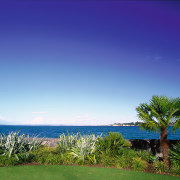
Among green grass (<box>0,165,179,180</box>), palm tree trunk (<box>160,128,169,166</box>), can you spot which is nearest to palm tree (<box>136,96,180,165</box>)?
palm tree trunk (<box>160,128,169,166</box>)

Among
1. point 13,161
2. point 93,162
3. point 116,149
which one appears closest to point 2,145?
point 13,161

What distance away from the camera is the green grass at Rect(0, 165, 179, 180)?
4742 mm

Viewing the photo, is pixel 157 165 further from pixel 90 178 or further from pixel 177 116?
pixel 90 178

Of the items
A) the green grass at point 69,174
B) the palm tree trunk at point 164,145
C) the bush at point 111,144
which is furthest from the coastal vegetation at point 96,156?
the green grass at point 69,174

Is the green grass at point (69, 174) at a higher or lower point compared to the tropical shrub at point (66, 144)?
lower

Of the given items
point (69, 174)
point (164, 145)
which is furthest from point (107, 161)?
point (164, 145)

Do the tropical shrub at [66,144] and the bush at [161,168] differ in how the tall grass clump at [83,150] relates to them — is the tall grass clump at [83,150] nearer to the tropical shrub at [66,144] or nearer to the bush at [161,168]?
the tropical shrub at [66,144]

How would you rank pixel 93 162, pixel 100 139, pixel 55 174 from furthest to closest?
pixel 100 139, pixel 93 162, pixel 55 174

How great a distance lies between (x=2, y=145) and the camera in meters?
7.11

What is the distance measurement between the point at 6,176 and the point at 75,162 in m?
2.65

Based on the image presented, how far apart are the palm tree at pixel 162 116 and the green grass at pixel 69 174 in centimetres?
154

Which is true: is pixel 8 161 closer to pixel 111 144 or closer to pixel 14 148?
pixel 14 148

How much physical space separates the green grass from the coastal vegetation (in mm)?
574

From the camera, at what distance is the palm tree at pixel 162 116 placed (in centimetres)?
615
